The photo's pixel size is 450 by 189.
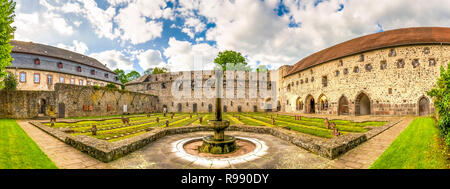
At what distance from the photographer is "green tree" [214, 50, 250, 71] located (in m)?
45.0

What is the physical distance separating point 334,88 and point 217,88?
25725mm

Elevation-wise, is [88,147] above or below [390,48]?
below

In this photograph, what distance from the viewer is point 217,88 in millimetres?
6023

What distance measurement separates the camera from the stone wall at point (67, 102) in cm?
1702

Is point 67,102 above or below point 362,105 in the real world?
above

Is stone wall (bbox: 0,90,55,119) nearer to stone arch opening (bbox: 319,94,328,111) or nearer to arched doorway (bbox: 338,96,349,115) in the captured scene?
stone arch opening (bbox: 319,94,328,111)

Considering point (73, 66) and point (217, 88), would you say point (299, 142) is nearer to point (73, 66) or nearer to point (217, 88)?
point (217, 88)

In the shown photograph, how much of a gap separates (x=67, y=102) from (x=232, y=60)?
3445 centimetres

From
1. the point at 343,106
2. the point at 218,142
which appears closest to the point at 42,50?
the point at 218,142

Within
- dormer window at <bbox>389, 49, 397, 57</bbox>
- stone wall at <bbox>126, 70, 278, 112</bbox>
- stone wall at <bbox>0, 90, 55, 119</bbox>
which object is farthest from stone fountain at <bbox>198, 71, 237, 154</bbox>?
stone wall at <bbox>126, 70, 278, 112</bbox>

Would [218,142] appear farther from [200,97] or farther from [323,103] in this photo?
[200,97]

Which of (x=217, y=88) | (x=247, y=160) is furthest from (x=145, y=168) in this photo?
(x=217, y=88)

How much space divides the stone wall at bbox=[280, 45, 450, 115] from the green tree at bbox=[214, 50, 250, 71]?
873 inches

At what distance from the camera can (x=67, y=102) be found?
2000cm
